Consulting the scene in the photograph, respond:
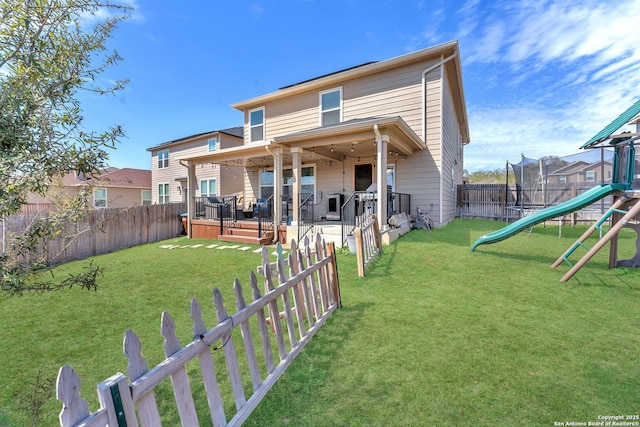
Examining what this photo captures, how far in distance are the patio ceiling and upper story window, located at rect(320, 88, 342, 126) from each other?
1.55m

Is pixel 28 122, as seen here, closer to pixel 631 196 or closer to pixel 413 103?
pixel 631 196

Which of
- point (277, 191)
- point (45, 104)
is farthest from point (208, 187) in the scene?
point (45, 104)

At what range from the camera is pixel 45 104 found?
1.88 meters

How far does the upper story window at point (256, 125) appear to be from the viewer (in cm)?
1274

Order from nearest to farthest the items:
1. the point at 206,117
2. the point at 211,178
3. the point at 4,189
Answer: the point at 4,189
the point at 211,178
the point at 206,117

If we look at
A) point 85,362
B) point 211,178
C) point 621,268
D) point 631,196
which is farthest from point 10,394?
point 211,178

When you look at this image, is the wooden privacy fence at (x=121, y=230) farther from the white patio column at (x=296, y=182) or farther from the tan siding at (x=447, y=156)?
the tan siding at (x=447, y=156)

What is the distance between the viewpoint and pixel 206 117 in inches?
819

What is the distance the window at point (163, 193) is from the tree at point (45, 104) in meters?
20.4

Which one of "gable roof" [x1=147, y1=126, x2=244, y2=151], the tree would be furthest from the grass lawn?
"gable roof" [x1=147, y1=126, x2=244, y2=151]

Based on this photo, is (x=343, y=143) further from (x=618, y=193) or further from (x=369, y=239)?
(x=618, y=193)

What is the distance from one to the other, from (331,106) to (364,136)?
4.22 meters

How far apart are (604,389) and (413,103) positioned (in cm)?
912

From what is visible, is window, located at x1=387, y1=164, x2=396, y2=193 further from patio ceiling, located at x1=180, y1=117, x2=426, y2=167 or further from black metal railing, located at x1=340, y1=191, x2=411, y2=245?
black metal railing, located at x1=340, y1=191, x2=411, y2=245
